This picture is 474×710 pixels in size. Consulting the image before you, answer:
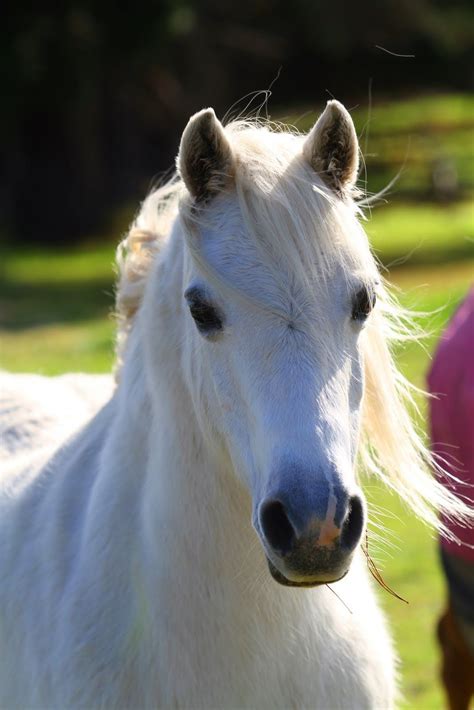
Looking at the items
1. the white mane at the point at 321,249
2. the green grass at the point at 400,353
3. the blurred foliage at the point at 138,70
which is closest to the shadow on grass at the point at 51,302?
the green grass at the point at 400,353

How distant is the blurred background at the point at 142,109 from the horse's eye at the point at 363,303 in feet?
26.6

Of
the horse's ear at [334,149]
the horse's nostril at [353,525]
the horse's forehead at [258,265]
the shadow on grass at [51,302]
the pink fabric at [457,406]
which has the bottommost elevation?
the shadow on grass at [51,302]

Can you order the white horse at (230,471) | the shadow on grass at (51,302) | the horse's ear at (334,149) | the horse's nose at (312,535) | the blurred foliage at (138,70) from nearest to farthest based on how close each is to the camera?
1. the horse's nose at (312,535)
2. the white horse at (230,471)
3. the horse's ear at (334,149)
4. the shadow on grass at (51,302)
5. the blurred foliage at (138,70)

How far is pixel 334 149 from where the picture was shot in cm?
242

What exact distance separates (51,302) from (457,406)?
Result: 1345cm

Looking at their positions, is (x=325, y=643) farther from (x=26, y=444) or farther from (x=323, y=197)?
(x=26, y=444)

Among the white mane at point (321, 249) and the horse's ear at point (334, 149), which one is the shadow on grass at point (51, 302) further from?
the horse's ear at point (334, 149)

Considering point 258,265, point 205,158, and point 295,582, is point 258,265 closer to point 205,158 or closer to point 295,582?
point 205,158

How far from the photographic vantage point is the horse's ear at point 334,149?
7.81ft

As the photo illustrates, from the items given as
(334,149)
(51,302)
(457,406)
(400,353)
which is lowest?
(51,302)

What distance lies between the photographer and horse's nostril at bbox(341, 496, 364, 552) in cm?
207

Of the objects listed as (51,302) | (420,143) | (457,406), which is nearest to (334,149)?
(457,406)

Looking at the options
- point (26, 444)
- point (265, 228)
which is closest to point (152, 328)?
point (265, 228)

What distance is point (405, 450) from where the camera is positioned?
2656 millimetres
